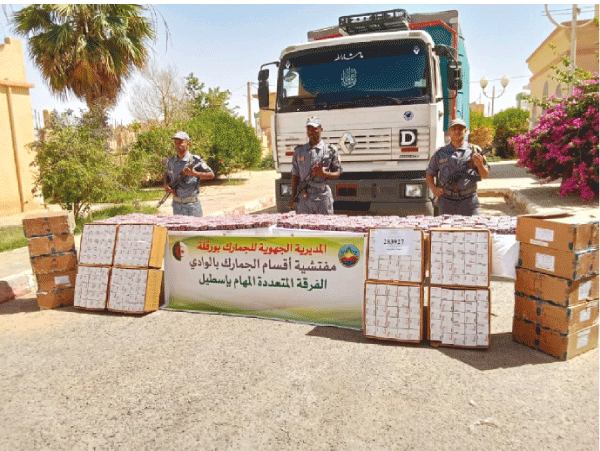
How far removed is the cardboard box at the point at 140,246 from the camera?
516 cm

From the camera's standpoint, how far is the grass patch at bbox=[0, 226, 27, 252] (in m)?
8.44

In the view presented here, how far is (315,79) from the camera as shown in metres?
7.46

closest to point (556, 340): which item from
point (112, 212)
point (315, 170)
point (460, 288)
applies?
point (460, 288)

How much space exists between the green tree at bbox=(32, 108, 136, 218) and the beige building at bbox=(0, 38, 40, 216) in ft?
7.51

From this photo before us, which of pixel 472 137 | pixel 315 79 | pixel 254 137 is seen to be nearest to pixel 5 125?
pixel 315 79

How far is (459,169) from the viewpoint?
17.8ft

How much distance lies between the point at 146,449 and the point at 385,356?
6.48 ft

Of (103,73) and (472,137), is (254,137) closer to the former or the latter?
(103,73)

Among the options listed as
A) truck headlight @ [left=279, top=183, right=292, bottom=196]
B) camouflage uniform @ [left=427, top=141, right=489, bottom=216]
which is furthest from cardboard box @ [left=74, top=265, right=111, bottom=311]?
camouflage uniform @ [left=427, top=141, right=489, bottom=216]

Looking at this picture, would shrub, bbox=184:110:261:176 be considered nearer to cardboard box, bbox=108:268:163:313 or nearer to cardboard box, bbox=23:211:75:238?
cardboard box, bbox=23:211:75:238

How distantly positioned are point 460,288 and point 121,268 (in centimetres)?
346

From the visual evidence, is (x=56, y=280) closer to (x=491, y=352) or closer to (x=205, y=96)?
(x=491, y=352)

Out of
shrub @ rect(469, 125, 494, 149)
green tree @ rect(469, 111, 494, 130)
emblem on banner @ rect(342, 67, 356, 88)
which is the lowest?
shrub @ rect(469, 125, 494, 149)

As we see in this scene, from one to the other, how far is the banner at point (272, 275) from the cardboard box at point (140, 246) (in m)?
0.19
